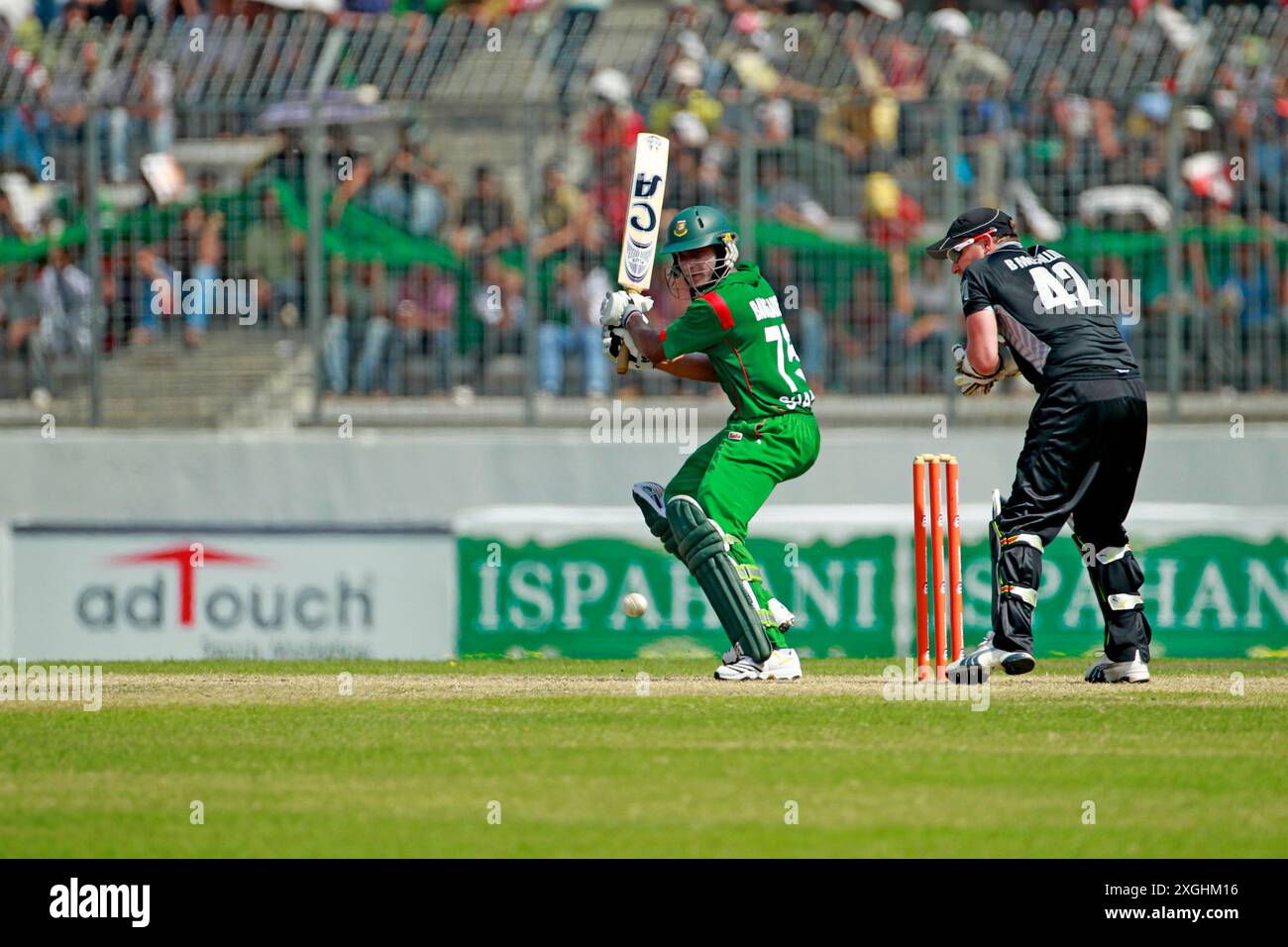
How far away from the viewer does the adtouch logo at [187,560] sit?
1431 centimetres

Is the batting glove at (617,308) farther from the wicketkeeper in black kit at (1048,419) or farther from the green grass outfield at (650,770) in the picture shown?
the green grass outfield at (650,770)

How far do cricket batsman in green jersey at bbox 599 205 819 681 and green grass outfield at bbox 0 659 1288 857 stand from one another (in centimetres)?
39

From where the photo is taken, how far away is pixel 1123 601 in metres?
10.4

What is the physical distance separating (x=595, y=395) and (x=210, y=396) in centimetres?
311

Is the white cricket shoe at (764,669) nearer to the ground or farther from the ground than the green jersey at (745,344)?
nearer to the ground

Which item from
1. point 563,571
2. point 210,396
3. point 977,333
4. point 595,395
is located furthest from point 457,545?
point 977,333

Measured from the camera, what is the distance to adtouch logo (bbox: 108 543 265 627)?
14.3m

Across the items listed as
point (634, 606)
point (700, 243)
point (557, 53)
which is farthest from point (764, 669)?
point (557, 53)

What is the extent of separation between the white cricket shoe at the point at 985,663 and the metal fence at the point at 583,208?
6.01m

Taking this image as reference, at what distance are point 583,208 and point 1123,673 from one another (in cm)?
719

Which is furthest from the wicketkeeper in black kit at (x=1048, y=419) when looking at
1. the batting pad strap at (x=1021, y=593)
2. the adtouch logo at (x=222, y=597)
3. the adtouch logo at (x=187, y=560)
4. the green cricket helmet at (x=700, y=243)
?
the adtouch logo at (x=187, y=560)

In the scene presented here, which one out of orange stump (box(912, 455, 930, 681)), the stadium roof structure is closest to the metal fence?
the stadium roof structure

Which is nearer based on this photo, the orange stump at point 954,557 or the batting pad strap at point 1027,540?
the batting pad strap at point 1027,540

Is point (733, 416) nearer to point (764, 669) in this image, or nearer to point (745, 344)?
point (745, 344)
